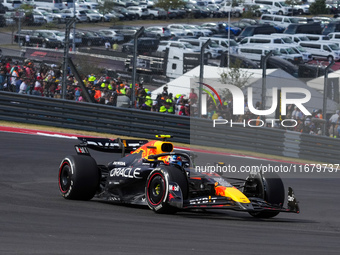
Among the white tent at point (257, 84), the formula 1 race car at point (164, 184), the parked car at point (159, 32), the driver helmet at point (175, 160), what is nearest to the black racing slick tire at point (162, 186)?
the formula 1 race car at point (164, 184)

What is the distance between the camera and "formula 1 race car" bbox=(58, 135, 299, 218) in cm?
897

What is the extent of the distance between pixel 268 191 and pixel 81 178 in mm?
2573

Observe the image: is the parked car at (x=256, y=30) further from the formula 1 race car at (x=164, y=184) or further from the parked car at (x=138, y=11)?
the formula 1 race car at (x=164, y=184)

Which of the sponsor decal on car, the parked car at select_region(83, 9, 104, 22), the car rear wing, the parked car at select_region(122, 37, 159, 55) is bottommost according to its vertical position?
the sponsor decal on car

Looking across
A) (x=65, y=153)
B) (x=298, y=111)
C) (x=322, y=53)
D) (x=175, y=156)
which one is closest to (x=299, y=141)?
(x=298, y=111)

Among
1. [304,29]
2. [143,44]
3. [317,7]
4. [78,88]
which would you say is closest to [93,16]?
[143,44]

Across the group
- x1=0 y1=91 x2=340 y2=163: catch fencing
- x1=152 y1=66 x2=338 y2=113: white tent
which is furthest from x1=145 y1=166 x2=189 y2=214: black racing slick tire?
x1=0 y1=91 x2=340 y2=163: catch fencing

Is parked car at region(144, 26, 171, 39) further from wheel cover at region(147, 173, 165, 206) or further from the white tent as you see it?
wheel cover at region(147, 173, 165, 206)

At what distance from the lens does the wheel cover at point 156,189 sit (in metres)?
9.11

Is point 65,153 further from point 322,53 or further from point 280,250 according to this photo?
point 322,53

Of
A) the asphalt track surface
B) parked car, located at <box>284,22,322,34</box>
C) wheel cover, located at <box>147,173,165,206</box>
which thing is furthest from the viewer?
parked car, located at <box>284,22,322,34</box>

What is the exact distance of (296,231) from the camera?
8500mm

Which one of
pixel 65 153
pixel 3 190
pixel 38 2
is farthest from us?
pixel 38 2

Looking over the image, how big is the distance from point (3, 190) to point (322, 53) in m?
39.3
